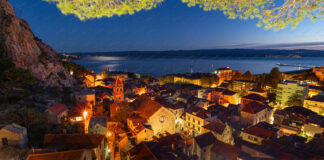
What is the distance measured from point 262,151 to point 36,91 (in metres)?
28.6

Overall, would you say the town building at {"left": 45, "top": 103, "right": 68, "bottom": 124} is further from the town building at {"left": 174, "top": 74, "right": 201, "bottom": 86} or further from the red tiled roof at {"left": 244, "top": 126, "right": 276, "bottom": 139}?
the town building at {"left": 174, "top": 74, "right": 201, "bottom": 86}

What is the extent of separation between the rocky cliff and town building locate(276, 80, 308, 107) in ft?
150

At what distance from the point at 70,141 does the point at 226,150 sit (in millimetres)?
14578

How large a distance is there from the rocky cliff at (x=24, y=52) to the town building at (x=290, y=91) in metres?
45.6

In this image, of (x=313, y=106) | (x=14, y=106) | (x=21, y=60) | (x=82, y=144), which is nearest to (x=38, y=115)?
(x=14, y=106)

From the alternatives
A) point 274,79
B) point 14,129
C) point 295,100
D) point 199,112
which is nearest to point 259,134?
point 199,112

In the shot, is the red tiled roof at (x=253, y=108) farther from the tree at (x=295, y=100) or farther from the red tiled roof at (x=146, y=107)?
the red tiled roof at (x=146, y=107)

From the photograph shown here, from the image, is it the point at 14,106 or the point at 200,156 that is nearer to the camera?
the point at 14,106

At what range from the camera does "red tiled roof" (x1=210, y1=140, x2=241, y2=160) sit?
581 inches

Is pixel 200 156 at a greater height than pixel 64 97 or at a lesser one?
lesser

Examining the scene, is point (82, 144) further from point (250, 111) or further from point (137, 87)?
point (137, 87)

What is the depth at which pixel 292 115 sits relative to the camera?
2339 centimetres

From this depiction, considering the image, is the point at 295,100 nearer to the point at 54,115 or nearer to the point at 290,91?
the point at 290,91

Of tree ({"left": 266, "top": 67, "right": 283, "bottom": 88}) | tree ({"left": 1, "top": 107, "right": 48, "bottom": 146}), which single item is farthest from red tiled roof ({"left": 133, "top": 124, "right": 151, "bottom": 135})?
tree ({"left": 266, "top": 67, "right": 283, "bottom": 88})
